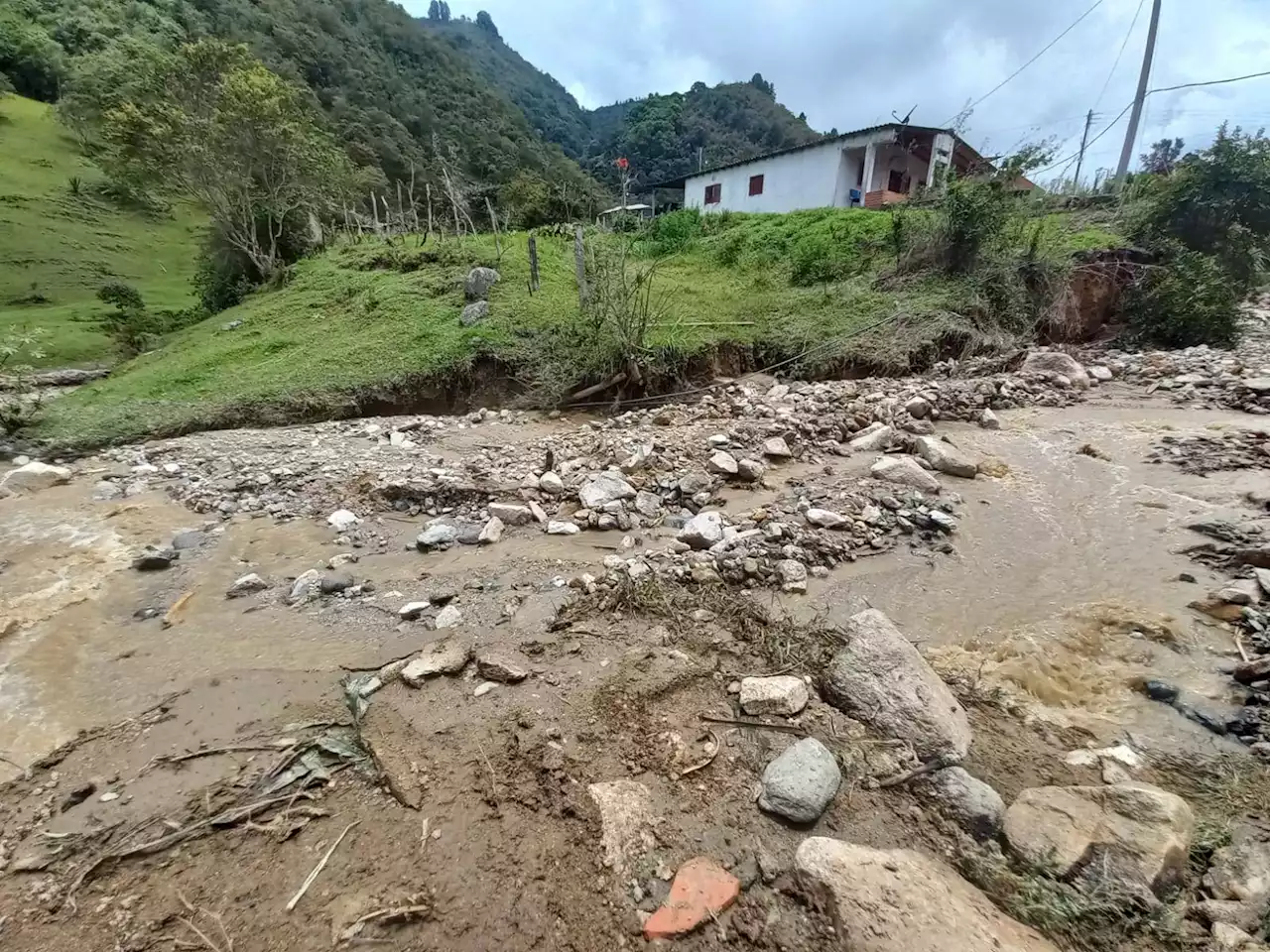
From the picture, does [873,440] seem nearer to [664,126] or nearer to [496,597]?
[496,597]

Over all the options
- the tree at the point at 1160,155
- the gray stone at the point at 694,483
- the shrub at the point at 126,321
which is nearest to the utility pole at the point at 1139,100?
the tree at the point at 1160,155

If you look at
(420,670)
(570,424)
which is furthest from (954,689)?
(570,424)

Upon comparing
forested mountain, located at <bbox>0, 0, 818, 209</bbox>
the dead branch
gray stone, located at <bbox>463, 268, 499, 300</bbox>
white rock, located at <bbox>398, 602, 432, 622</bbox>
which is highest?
forested mountain, located at <bbox>0, 0, 818, 209</bbox>

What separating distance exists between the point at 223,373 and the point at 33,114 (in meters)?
34.3

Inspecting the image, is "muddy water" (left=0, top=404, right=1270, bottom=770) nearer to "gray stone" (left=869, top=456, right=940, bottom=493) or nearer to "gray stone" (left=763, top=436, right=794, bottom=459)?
"gray stone" (left=869, top=456, right=940, bottom=493)

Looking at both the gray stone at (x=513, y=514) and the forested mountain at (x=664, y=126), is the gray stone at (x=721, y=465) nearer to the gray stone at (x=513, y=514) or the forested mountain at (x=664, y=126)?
the gray stone at (x=513, y=514)

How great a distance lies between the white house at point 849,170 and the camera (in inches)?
712

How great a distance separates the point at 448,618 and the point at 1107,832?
3215mm

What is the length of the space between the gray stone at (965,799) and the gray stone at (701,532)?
212 centimetres

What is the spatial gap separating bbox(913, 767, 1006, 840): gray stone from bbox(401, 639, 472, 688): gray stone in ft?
7.14

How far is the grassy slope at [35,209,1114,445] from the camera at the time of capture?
313 inches

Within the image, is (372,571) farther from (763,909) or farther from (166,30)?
(166,30)

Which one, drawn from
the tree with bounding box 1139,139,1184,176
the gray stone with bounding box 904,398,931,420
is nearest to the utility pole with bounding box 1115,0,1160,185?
the tree with bounding box 1139,139,1184,176

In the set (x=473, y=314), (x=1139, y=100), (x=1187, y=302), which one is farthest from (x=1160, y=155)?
(x=473, y=314)
